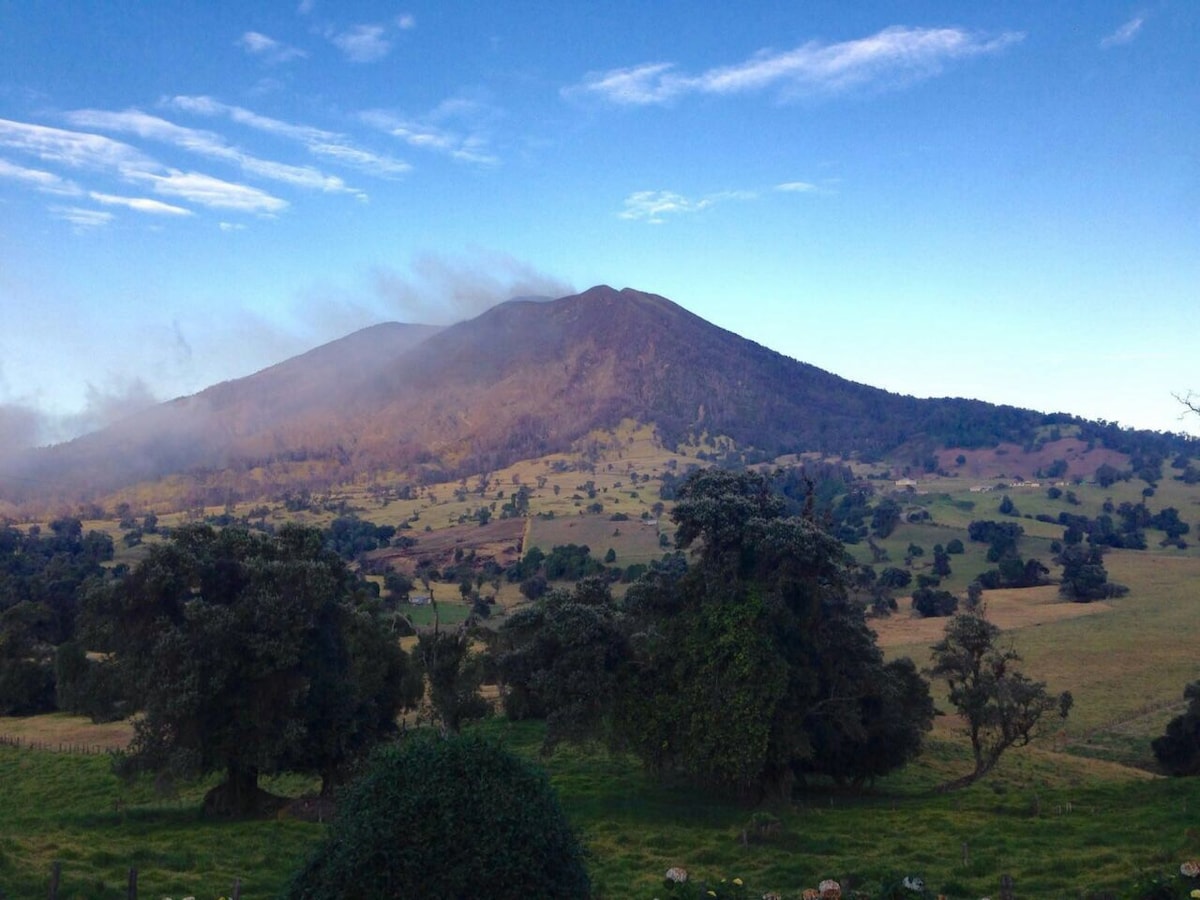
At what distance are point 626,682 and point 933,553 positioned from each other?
82479 millimetres

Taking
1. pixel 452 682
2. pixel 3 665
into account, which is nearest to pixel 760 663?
pixel 452 682

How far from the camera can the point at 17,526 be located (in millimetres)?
161000

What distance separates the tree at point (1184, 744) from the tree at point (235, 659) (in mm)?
25405

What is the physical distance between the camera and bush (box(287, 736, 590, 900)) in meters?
11.7

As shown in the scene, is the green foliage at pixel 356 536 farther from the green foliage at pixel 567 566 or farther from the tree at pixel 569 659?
the tree at pixel 569 659

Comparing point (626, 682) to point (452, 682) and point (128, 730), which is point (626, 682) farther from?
point (128, 730)

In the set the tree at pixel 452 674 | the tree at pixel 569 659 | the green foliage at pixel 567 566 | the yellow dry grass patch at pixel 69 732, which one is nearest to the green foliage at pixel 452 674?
the tree at pixel 452 674

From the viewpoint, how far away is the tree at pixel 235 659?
22750 millimetres

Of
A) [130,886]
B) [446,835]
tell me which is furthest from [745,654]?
[130,886]

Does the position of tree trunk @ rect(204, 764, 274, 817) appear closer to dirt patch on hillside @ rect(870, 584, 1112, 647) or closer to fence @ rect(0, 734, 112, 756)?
fence @ rect(0, 734, 112, 756)

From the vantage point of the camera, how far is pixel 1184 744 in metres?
29.0

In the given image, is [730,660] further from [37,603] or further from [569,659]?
[37,603]

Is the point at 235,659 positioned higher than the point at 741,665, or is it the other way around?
the point at 235,659

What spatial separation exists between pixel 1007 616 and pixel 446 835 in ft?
205
